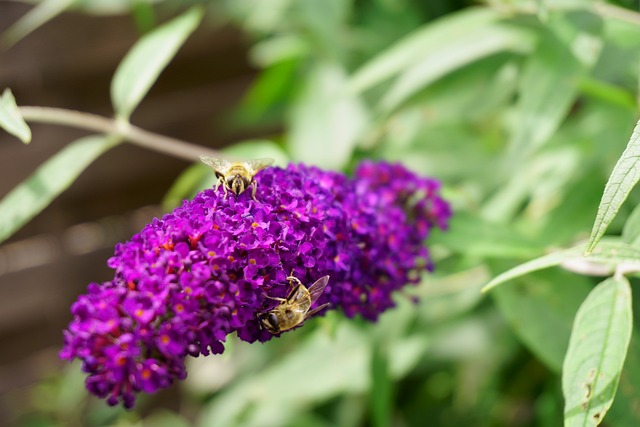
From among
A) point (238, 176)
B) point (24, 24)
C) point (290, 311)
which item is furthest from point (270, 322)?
point (24, 24)

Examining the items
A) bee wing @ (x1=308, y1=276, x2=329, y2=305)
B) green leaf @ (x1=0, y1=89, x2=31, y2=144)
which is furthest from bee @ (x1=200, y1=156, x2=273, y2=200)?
green leaf @ (x1=0, y1=89, x2=31, y2=144)

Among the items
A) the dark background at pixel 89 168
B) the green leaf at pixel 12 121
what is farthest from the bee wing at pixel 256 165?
the dark background at pixel 89 168

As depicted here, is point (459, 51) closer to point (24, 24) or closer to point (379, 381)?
point (379, 381)

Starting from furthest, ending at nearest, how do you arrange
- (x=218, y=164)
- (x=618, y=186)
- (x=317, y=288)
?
1. (x=218, y=164)
2. (x=317, y=288)
3. (x=618, y=186)

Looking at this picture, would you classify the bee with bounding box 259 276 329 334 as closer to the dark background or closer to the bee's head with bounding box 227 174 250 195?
the bee's head with bounding box 227 174 250 195

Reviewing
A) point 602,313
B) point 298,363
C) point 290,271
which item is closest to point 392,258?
point 290,271

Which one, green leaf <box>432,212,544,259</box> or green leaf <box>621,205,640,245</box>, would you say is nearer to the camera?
green leaf <box>621,205,640,245</box>

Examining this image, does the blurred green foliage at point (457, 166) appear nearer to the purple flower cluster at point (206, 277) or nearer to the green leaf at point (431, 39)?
the green leaf at point (431, 39)
